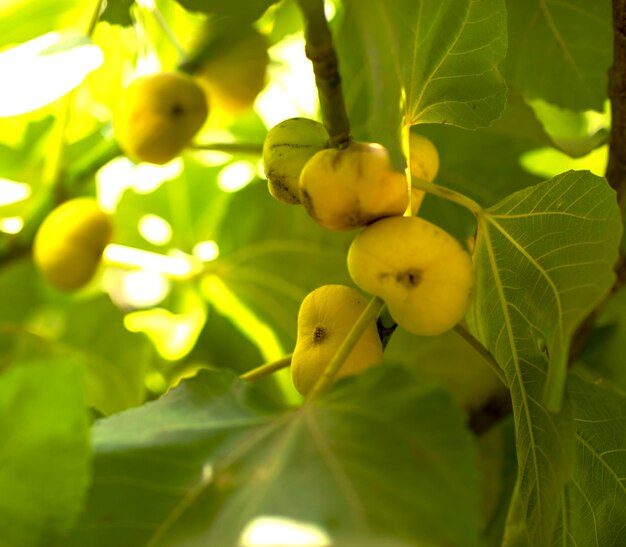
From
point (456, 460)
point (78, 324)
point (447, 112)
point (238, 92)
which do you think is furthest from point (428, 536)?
point (78, 324)

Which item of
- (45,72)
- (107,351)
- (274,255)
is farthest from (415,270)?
(107,351)

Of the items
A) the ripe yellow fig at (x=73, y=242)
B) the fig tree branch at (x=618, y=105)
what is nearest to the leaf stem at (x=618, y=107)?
the fig tree branch at (x=618, y=105)

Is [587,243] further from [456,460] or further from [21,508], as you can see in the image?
[21,508]

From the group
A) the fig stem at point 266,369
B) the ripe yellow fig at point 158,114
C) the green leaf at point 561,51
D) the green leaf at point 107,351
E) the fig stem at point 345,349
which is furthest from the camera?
the green leaf at point 107,351

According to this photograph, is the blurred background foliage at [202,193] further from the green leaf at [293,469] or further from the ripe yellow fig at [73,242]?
the green leaf at [293,469]

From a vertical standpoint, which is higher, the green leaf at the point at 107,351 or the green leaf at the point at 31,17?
the green leaf at the point at 31,17

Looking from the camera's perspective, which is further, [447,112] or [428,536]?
[447,112]

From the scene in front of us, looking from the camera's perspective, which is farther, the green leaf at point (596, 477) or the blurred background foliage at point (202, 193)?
the blurred background foliage at point (202, 193)
